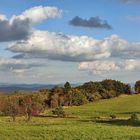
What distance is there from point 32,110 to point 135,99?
220 ft

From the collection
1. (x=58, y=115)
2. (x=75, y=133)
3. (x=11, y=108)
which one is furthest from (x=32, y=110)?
(x=75, y=133)

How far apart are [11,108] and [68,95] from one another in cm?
6056

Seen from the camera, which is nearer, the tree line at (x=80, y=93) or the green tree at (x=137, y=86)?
the tree line at (x=80, y=93)

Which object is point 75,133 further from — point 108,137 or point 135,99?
point 135,99

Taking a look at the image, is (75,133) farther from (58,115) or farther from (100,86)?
(100,86)

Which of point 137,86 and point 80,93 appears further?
point 137,86

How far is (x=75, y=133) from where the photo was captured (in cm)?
3872

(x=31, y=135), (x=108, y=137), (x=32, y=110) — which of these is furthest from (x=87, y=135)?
(x=32, y=110)

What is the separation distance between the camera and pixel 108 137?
36.0 meters

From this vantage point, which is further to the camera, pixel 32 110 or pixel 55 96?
pixel 55 96

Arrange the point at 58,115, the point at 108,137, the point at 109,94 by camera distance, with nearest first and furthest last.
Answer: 1. the point at 108,137
2. the point at 58,115
3. the point at 109,94

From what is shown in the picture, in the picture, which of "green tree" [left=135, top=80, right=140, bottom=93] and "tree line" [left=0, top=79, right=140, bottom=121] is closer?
"tree line" [left=0, top=79, right=140, bottom=121]

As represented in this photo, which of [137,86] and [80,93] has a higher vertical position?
[137,86]

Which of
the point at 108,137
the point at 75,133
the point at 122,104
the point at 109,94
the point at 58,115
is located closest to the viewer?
the point at 108,137
